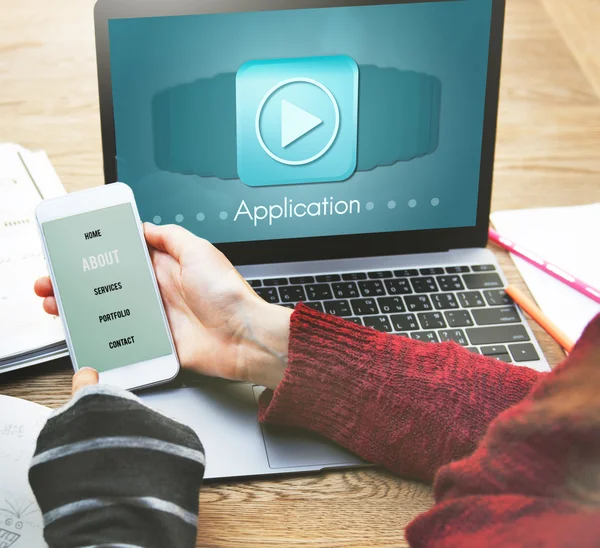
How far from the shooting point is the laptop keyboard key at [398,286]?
0.79m

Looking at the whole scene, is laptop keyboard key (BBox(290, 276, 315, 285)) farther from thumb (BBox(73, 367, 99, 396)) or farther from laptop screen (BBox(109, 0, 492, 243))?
thumb (BBox(73, 367, 99, 396))

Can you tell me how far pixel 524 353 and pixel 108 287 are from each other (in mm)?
397

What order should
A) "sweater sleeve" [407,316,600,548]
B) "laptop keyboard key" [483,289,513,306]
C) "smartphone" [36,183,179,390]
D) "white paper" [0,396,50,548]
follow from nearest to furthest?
"sweater sleeve" [407,316,600,548], "white paper" [0,396,50,548], "smartphone" [36,183,179,390], "laptop keyboard key" [483,289,513,306]

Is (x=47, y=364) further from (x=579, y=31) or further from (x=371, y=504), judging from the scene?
(x=579, y=31)

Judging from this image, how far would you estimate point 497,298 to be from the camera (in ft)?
2.60

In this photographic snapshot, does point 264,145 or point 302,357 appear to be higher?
point 264,145

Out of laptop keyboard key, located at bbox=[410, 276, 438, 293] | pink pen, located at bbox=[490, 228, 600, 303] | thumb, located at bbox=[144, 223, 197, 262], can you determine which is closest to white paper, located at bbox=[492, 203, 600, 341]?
pink pen, located at bbox=[490, 228, 600, 303]

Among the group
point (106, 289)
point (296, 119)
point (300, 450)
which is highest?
point (296, 119)

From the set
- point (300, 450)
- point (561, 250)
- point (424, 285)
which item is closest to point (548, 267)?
point (561, 250)

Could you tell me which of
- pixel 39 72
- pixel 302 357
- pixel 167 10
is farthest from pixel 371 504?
pixel 39 72

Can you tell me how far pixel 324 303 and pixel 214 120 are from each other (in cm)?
22

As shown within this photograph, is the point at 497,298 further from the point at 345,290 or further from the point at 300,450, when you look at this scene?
the point at 300,450

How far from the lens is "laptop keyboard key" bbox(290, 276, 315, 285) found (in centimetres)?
79

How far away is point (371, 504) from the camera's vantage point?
62 centimetres
